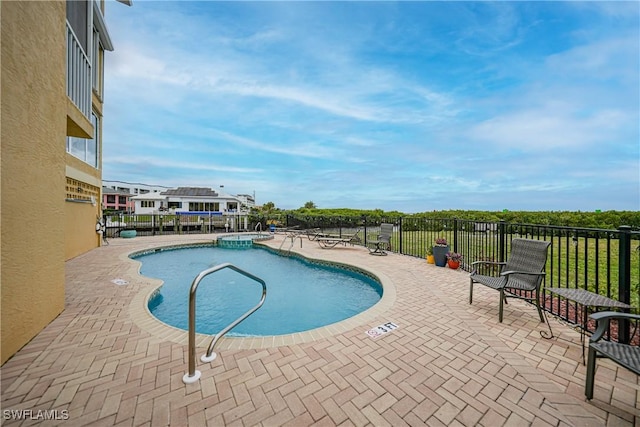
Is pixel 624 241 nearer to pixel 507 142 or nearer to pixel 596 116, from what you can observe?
pixel 596 116

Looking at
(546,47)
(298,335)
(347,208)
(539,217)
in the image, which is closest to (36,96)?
(298,335)

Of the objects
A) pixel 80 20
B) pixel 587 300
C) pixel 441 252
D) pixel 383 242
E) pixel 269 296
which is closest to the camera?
pixel 587 300

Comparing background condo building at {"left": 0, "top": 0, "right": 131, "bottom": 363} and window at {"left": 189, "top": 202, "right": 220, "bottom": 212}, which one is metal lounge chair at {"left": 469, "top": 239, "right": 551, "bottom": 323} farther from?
window at {"left": 189, "top": 202, "right": 220, "bottom": 212}

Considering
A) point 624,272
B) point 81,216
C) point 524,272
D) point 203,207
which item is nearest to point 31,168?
point 524,272

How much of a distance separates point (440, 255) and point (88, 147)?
13.1m

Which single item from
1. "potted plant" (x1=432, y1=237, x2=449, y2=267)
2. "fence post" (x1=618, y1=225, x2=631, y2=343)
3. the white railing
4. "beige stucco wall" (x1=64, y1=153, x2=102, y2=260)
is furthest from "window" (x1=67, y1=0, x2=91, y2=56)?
"fence post" (x1=618, y1=225, x2=631, y2=343)

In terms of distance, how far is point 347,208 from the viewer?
27.8 metres

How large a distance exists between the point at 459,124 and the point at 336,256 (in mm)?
17463

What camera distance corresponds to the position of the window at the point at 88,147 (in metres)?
8.00

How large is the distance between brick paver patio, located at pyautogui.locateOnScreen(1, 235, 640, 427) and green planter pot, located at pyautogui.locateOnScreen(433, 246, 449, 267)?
331 cm

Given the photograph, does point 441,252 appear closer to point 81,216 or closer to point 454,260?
point 454,260

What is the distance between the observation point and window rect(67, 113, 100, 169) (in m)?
8.00

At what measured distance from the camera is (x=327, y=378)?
224 cm

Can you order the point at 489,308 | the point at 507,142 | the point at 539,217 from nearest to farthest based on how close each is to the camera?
the point at 489,308, the point at 539,217, the point at 507,142
